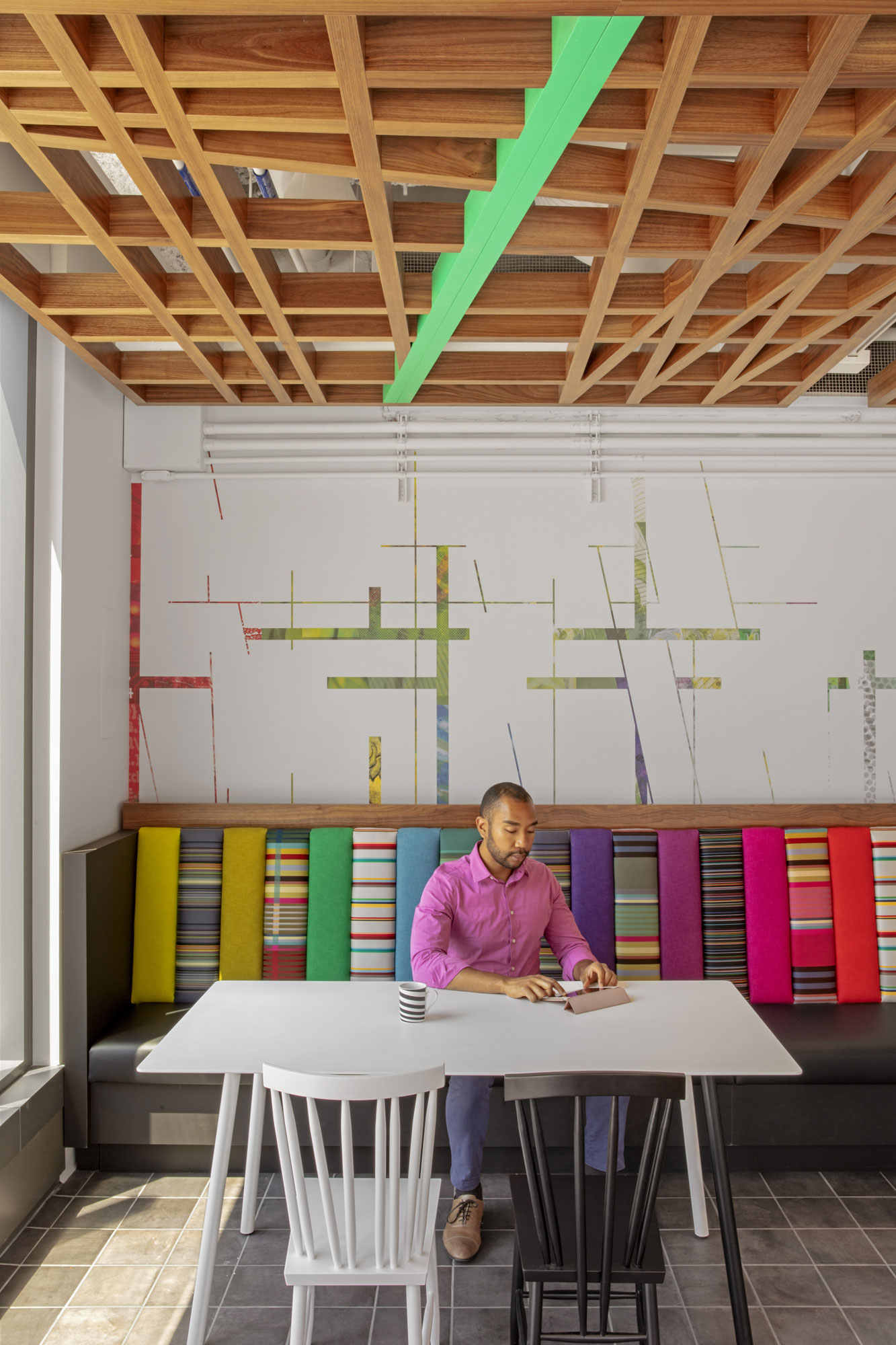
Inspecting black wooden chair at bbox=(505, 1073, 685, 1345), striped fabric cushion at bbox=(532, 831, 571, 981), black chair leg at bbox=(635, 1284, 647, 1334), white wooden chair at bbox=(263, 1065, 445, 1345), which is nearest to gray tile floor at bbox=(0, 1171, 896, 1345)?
black chair leg at bbox=(635, 1284, 647, 1334)

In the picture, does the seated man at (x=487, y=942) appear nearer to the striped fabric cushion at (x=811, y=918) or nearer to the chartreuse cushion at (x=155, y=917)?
the striped fabric cushion at (x=811, y=918)

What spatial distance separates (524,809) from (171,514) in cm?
213

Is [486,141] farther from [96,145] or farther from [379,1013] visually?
[379,1013]

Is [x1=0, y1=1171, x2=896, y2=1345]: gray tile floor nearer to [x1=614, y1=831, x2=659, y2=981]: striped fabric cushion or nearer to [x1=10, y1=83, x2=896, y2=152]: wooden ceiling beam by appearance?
[x1=614, y1=831, x2=659, y2=981]: striped fabric cushion

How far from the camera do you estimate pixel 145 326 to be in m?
3.02

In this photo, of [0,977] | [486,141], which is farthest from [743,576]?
[0,977]

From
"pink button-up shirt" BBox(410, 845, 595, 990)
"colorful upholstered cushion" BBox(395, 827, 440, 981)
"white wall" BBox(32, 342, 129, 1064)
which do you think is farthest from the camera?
"colorful upholstered cushion" BBox(395, 827, 440, 981)

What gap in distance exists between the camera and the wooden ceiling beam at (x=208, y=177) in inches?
63.9

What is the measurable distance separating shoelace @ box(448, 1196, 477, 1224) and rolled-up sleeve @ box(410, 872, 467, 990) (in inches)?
27.2

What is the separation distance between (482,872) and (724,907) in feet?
3.92

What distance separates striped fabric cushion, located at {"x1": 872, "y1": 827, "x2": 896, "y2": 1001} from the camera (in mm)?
3568

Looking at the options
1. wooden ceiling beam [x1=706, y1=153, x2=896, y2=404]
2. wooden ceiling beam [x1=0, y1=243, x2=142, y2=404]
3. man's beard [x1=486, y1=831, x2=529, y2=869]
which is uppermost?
wooden ceiling beam [x1=0, y1=243, x2=142, y2=404]

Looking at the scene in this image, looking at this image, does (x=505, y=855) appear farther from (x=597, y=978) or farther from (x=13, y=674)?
(x=13, y=674)

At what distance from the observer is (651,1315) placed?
2.00 m
